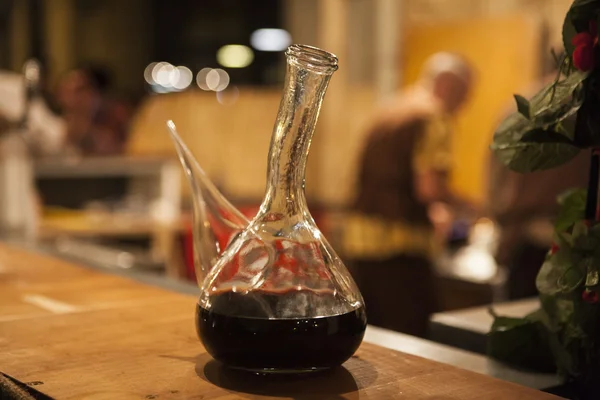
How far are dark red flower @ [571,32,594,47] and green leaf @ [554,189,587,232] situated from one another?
17 centimetres

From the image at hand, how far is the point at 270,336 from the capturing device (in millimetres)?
791

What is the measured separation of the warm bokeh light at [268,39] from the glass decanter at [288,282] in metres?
6.43

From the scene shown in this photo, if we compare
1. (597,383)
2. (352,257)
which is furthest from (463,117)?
(597,383)

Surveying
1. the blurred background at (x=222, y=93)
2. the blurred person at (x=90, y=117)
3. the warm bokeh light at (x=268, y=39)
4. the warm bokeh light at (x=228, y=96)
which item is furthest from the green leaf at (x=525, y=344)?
the warm bokeh light at (x=268, y=39)

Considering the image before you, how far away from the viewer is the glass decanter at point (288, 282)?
0.80 meters

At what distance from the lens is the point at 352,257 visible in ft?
13.3

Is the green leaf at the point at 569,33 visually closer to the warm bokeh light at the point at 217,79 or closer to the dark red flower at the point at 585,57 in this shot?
the dark red flower at the point at 585,57

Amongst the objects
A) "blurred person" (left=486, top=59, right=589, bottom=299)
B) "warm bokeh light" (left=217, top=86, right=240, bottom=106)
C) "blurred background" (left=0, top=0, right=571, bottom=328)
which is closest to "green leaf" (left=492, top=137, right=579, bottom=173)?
"blurred background" (left=0, top=0, right=571, bottom=328)

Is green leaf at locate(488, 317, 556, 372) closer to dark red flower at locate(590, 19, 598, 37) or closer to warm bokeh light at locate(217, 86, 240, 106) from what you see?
dark red flower at locate(590, 19, 598, 37)

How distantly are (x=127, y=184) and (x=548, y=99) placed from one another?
13.8ft

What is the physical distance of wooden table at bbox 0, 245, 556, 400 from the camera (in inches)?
30.5

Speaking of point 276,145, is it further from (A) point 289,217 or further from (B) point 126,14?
(B) point 126,14

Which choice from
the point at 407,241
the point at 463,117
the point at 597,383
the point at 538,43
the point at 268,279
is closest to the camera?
the point at 268,279

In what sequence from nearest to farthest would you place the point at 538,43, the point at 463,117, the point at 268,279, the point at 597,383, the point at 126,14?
the point at 268,279 < the point at 597,383 < the point at 538,43 < the point at 463,117 < the point at 126,14
